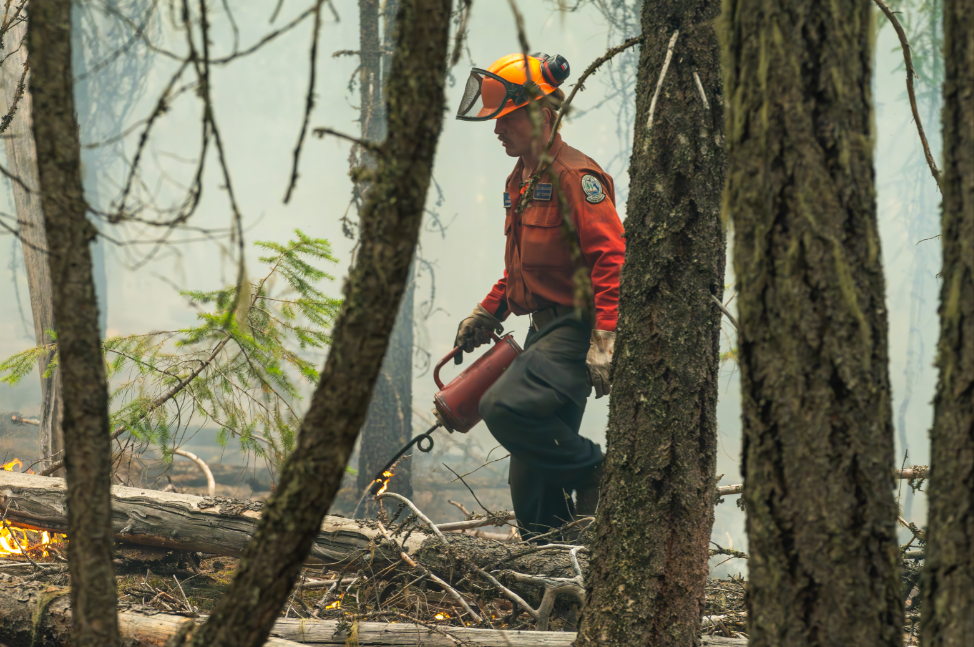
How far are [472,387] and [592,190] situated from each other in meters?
1.19

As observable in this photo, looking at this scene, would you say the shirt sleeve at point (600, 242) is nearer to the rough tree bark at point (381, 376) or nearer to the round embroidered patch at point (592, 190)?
the round embroidered patch at point (592, 190)

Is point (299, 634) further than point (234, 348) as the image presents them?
No

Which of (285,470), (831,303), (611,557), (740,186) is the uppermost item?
(740,186)

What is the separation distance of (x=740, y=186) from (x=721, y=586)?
2.15 meters

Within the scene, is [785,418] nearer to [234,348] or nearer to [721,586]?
[721,586]

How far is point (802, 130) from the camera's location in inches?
41.6

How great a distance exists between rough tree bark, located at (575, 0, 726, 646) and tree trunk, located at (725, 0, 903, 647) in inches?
26.4

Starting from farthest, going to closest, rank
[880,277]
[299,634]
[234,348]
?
1. [234,348]
2. [299,634]
3. [880,277]

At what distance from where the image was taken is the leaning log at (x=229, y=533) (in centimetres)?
269

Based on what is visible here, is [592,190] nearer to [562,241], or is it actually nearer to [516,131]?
[562,241]

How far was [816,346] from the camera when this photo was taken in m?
1.04

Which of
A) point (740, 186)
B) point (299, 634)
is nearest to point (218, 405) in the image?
point (299, 634)

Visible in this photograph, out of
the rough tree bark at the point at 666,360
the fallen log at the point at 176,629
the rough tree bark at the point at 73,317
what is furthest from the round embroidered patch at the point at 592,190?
the rough tree bark at the point at 73,317

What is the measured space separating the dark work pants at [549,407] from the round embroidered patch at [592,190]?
583 mm
